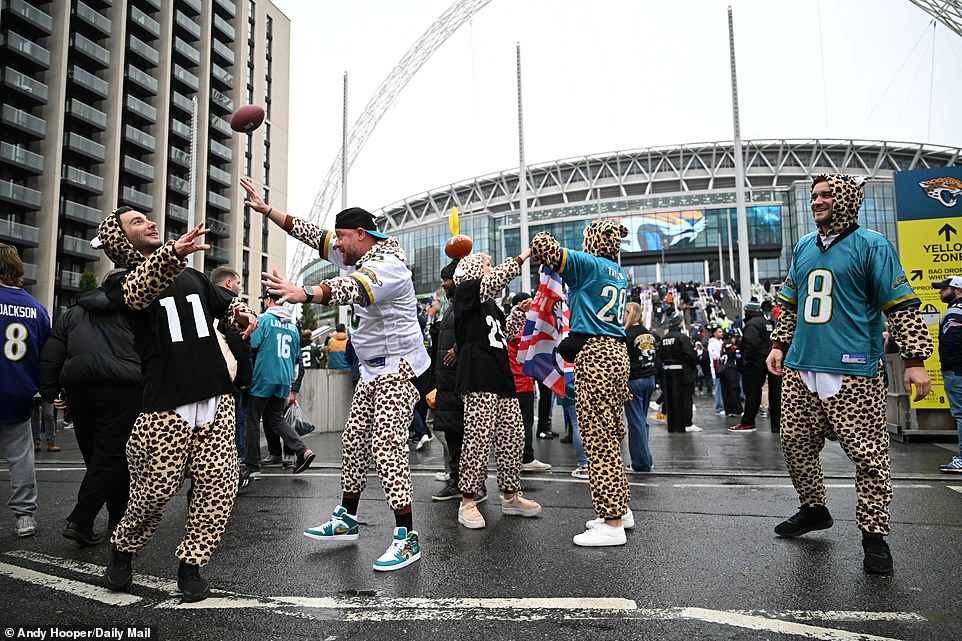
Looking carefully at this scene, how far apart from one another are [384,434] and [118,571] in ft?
4.94

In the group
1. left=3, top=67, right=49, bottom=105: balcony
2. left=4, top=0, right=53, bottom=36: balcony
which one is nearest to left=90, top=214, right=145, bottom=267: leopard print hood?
left=3, top=67, right=49, bottom=105: balcony

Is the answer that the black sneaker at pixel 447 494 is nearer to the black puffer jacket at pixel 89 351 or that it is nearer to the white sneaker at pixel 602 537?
the white sneaker at pixel 602 537

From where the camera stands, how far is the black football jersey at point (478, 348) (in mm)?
4812

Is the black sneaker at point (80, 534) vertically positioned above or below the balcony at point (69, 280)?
below

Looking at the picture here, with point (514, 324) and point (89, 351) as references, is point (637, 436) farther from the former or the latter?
point (89, 351)

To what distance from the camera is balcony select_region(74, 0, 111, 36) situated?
1802 inches

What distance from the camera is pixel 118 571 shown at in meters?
3.19

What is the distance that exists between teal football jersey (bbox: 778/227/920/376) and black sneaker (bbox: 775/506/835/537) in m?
0.98

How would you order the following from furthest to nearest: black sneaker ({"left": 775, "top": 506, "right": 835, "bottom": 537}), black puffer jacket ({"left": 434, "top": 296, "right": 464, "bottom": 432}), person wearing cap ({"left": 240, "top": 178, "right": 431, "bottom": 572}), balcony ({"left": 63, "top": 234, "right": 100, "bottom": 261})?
1. balcony ({"left": 63, "top": 234, "right": 100, "bottom": 261})
2. black puffer jacket ({"left": 434, "top": 296, "right": 464, "bottom": 432})
3. black sneaker ({"left": 775, "top": 506, "right": 835, "bottom": 537})
4. person wearing cap ({"left": 240, "top": 178, "right": 431, "bottom": 572})

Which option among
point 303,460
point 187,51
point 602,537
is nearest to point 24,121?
point 187,51

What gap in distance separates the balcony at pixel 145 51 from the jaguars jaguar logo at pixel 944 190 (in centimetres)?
5731

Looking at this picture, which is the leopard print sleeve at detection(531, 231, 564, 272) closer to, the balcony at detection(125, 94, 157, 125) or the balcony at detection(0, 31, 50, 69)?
the balcony at detection(0, 31, 50, 69)

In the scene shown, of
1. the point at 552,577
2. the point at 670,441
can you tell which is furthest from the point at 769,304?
the point at 552,577

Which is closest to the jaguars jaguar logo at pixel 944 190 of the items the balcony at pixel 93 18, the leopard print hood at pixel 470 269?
the leopard print hood at pixel 470 269
